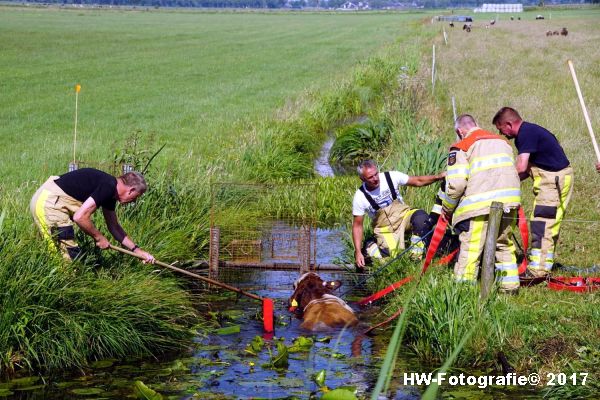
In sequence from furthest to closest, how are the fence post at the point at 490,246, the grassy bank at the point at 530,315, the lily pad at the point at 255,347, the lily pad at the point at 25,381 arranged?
the lily pad at the point at 255,347
the fence post at the point at 490,246
the grassy bank at the point at 530,315
the lily pad at the point at 25,381

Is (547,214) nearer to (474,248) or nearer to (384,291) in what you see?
(474,248)

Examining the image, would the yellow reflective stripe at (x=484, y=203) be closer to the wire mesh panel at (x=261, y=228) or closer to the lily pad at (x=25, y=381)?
the wire mesh panel at (x=261, y=228)

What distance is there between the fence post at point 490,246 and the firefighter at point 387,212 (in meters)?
2.16

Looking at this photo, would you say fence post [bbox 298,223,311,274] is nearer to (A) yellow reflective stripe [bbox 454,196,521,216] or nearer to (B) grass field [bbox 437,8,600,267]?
(A) yellow reflective stripe [bbox 454,196,521,216]

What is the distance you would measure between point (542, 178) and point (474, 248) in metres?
1.69

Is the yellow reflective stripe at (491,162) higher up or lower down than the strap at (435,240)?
higher up

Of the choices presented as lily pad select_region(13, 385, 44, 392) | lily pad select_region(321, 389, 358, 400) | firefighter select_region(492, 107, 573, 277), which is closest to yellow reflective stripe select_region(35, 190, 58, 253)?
lily pad select_region(13, 385, 44, 392)

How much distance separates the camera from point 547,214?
9859mm

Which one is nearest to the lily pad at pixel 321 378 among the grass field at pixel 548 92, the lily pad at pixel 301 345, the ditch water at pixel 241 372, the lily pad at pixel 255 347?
the ditch water at pixel 241 372

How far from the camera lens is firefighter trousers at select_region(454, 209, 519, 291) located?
8.67 metres

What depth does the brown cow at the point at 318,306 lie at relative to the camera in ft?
28.6

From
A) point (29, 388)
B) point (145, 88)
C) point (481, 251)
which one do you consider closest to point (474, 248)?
point (481, 251)

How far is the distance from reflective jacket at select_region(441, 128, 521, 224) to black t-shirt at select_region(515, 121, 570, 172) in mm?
931

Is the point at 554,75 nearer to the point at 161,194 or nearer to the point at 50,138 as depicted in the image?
the point at 50,138
